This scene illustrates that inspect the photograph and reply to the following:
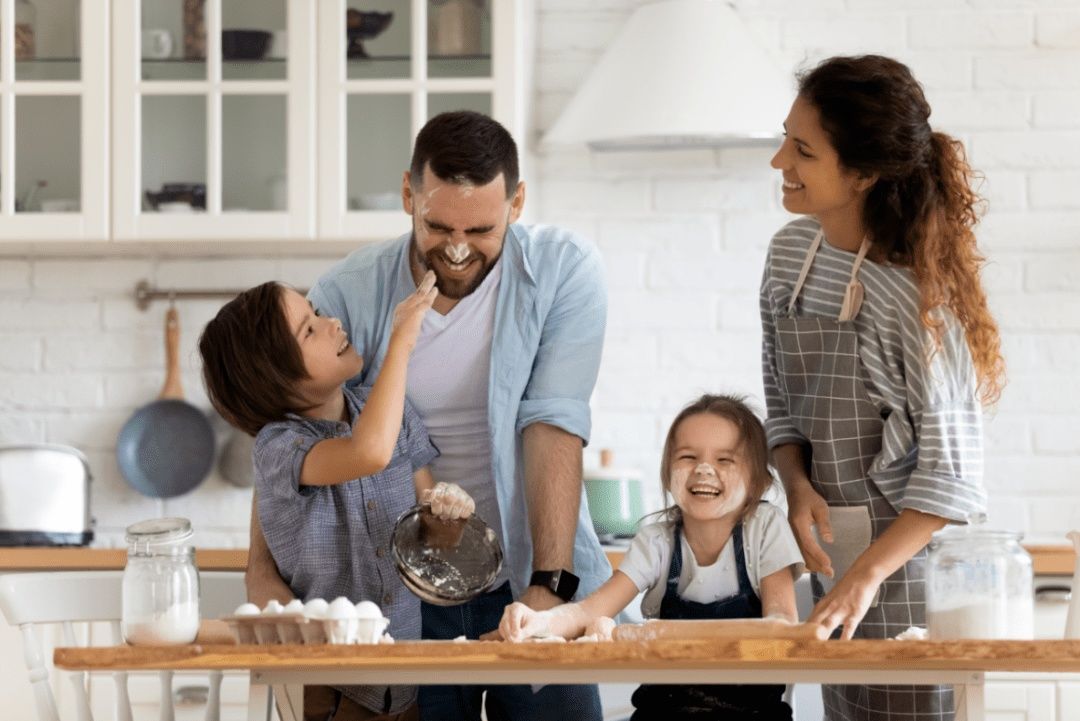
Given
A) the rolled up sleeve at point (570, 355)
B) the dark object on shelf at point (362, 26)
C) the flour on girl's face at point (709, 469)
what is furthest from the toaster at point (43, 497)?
the flour on girl's face at point (709, 469)

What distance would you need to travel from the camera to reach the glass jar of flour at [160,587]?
1618mm

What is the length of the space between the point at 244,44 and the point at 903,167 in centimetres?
198

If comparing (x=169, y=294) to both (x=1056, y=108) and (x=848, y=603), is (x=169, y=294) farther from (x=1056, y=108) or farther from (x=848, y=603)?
(x=848, y=603)

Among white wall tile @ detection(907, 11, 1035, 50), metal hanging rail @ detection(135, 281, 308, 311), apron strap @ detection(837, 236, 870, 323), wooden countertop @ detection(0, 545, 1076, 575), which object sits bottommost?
wooden countertop @ detection(0, 545, 1076, 575)

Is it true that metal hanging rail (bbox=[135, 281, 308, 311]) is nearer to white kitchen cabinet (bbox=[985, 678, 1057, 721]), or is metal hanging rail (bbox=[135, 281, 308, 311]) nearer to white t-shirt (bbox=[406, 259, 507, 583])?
white t-shirt (bbox=[406, 259, 507, 583])

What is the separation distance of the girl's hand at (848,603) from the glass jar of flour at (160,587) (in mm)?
675

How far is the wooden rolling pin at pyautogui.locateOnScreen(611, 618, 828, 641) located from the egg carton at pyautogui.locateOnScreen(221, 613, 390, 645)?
0.88 feet

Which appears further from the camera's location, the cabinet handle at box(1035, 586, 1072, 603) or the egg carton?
the cabinet handle at box(1035, 586, 1072, 603)

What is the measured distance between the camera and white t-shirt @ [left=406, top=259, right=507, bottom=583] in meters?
2.20

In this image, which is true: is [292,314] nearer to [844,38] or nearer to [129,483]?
[129,483]

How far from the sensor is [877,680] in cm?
159

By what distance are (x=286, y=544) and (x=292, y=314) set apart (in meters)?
0.31

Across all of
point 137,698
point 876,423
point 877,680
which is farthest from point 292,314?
point 137,698

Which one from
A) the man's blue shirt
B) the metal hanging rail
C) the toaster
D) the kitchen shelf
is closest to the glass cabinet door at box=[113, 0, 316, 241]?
the metal hanging rail
